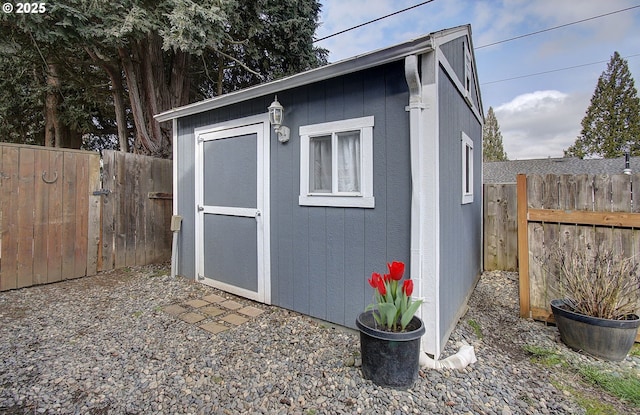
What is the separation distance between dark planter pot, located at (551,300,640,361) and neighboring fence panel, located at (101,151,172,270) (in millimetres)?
5561

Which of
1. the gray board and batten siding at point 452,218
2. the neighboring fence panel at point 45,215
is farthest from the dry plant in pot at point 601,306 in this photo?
the neighboring fence panel at point 45,215

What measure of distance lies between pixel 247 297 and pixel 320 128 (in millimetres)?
2176

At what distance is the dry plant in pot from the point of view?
2443mm

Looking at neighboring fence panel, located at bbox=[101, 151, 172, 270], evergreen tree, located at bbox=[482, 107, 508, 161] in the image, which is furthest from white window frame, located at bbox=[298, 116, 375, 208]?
evergreen tree, located at bbox=[482, 107, 508, 161]

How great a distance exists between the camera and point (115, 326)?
2959 millimetres

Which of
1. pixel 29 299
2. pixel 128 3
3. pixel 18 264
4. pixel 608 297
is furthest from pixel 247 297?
pixel 128 3

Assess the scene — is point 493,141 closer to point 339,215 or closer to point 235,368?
point 339,215

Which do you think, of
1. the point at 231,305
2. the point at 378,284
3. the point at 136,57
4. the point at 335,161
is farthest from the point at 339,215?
the point at 136,57

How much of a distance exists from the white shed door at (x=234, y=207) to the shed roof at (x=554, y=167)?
1117cm

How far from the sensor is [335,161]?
2.89 meters

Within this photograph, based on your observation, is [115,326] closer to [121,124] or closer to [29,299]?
[29,299]

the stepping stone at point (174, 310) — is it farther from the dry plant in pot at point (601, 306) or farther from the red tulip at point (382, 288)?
the dry plant in pot at point (601, 306)

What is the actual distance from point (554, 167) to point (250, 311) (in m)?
16.5

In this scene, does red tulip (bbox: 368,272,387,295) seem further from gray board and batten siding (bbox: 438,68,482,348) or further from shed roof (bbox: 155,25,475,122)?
shed roof (bbox: 155,25,475,122)
